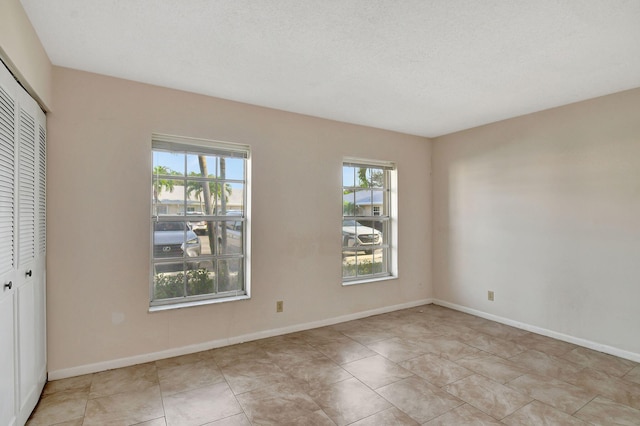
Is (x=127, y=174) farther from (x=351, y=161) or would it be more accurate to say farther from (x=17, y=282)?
(x=351, y=161)

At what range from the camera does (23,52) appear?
1896 millimetres

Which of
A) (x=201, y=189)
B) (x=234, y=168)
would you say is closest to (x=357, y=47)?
(x=234, y=168)

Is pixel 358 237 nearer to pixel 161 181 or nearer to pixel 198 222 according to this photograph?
pixel 198 222

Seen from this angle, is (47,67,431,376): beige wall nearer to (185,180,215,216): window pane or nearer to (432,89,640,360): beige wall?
(185,180,215,216): window pane

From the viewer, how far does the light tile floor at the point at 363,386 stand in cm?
217

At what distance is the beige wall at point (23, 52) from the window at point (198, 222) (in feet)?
2.93

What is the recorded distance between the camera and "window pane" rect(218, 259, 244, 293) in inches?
135

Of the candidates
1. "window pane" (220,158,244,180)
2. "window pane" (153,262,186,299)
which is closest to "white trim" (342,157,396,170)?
"window pane" (220,158,244,180)

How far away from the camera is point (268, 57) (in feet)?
7.98

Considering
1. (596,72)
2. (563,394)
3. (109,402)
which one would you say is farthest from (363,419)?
(596,72)

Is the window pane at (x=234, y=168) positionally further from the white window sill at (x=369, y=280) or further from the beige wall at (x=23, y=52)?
the white window sill at (x=369, y=280)

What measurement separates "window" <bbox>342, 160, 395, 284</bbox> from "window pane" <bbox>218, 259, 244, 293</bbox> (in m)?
1.37

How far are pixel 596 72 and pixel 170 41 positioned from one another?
11.0 feet

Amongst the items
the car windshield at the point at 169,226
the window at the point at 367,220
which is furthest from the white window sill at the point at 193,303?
the window at the point at 367,220
